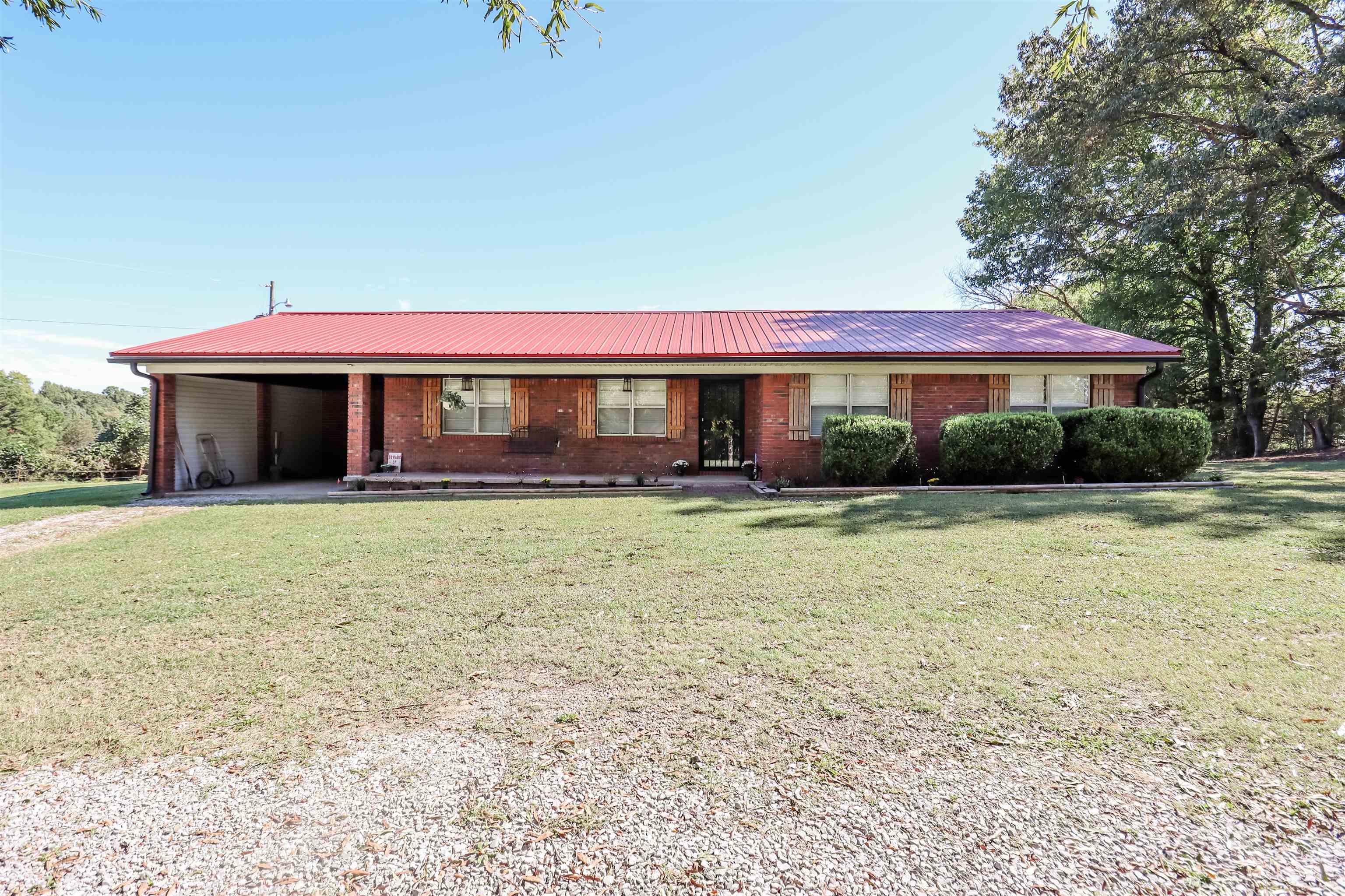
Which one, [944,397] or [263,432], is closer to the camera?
[944,397]

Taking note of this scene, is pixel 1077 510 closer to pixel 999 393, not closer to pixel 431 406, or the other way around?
pixel 999 393

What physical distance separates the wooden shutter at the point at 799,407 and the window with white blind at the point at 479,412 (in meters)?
6.12

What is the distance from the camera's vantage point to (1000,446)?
32.1ft

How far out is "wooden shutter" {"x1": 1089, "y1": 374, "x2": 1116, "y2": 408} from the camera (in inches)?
459

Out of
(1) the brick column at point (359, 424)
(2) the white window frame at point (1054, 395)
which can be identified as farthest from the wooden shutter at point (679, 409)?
(2) the white window frame at point (1054, 395)

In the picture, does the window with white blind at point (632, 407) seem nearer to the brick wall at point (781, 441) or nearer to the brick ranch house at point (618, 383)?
the brick ranch house at point (618, 383)

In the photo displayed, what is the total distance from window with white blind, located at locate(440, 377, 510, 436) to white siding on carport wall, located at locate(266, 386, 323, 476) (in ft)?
19.0

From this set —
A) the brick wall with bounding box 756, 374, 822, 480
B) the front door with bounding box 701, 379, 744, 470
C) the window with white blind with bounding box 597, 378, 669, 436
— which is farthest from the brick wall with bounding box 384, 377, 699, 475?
the brick wall with bounding box 756, 374, 822, 480

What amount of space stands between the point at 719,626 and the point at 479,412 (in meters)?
9.96

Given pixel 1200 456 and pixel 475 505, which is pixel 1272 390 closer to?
pixel 1200 456

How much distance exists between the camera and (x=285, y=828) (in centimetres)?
199

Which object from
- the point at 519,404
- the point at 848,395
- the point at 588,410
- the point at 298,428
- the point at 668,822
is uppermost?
the point at 848,395

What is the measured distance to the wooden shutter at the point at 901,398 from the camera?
11.5 metres

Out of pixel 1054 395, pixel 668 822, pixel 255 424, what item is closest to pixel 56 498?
pixel 255 424
